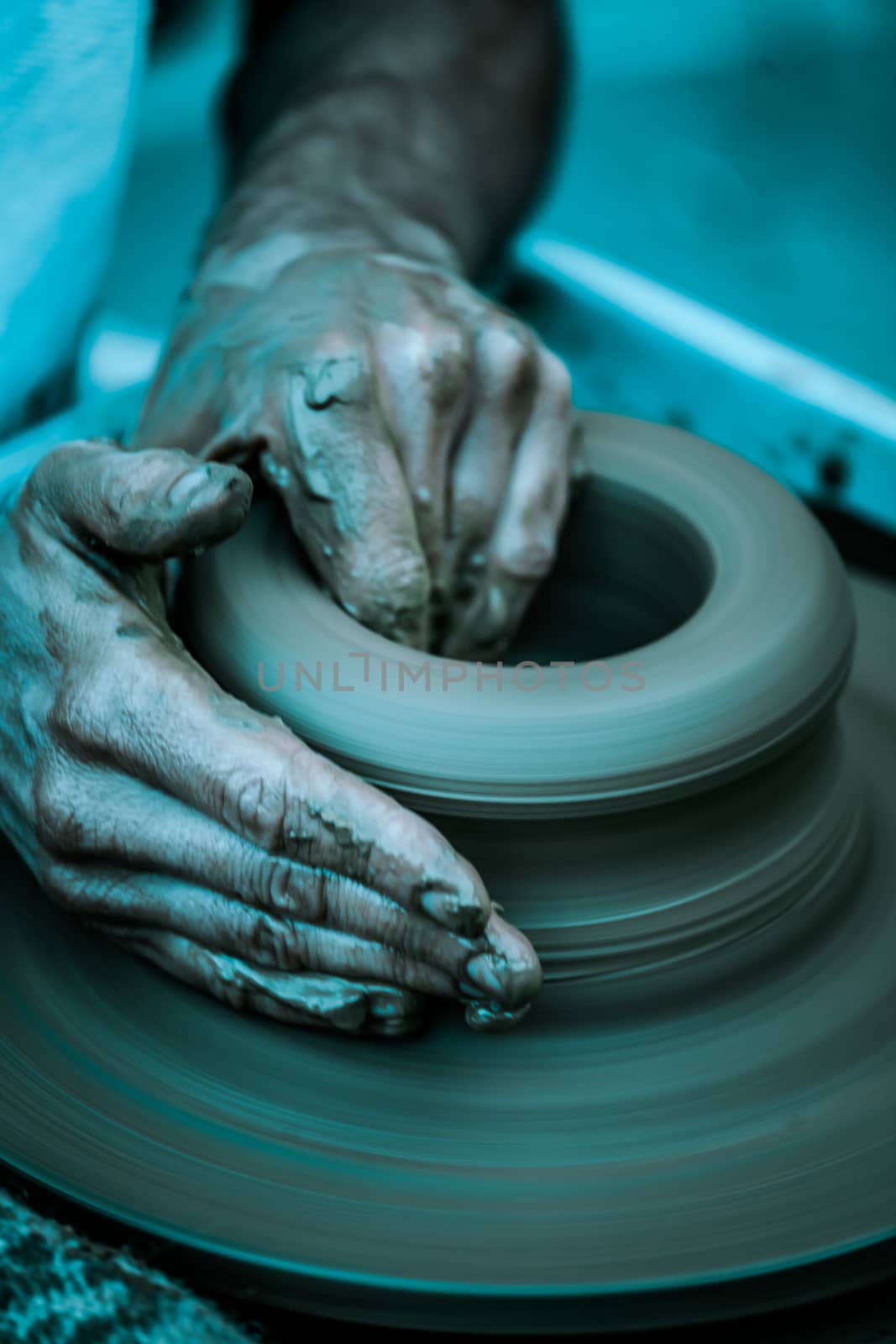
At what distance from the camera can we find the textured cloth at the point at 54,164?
1.16m

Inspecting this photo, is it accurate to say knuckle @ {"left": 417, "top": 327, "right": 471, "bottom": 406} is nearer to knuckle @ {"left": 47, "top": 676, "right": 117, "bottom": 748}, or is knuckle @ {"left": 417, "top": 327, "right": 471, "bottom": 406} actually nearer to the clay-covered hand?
the clay-covered hand

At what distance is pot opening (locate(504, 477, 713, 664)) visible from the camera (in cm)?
104

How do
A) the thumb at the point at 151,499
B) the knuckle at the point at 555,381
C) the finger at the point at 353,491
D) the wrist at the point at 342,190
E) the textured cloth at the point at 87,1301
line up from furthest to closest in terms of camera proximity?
the wrist at the point at 342,190 → the knuckle at the point at 555,381 → the finger at the point at 353,491 → the thumb at the point at 151,499 → the textured cloth at the point at 87,1301

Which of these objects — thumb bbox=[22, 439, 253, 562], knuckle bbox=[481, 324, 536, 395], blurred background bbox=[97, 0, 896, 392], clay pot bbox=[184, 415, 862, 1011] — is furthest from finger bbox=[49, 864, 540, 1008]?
blurred background bbox=[97, 0, 896, 392]

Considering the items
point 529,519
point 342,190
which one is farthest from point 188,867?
point 342,190

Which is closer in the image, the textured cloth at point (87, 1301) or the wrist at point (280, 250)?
the textured cloth at point (87, 1301)

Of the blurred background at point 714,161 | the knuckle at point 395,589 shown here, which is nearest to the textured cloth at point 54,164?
the knuckle at point 395,589

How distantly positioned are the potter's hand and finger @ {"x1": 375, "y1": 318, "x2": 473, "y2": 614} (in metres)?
0.20

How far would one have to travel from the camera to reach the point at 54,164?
121cm

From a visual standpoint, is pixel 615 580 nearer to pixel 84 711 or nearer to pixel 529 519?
pixel 529 519

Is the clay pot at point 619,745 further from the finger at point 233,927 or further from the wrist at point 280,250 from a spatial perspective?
the wrist at point 280,250

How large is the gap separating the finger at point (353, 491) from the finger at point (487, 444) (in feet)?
0.25

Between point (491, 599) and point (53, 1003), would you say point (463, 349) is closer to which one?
point (491, 599)

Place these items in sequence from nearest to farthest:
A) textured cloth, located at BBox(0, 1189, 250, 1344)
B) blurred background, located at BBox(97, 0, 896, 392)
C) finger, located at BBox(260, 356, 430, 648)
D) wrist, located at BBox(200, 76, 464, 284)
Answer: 1. textured cloth, located at BBox(0, 1189, 250, 1344)
2. finger, located at BBox(260, 356, 430, 648)
3. wrist, located at BBox(200, 76, 464, 284)
4. blurred background, located at BBox(97, 0, 896, 392)
